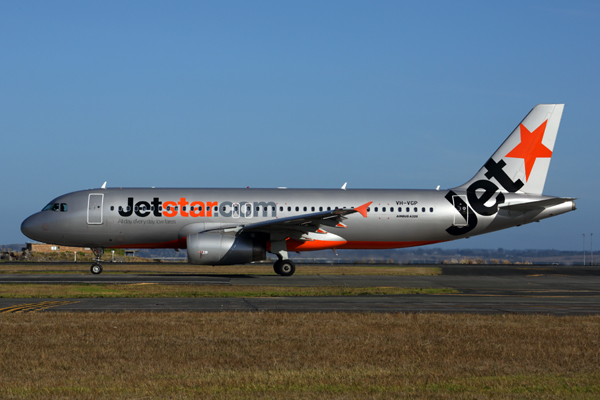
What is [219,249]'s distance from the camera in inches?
1116

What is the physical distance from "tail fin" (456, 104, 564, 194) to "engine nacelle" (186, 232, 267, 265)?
12661mm

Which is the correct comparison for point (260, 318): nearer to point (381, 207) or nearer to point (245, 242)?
point (245, 242)

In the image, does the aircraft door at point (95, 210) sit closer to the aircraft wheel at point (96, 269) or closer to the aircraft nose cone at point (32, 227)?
the aircraft wheel at point (96, 269)

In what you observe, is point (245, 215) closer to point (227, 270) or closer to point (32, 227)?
point (227, 270)

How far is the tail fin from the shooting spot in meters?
33.5

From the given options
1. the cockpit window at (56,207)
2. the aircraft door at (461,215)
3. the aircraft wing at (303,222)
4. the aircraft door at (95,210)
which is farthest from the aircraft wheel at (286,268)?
the cockpit window at (56,207)

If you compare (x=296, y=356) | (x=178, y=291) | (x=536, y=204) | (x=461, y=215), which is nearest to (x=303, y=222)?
(x=461, y=215)

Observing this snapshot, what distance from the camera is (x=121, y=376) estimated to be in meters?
8.20

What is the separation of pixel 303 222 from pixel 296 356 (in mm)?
19752

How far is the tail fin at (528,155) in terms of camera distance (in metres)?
33.5

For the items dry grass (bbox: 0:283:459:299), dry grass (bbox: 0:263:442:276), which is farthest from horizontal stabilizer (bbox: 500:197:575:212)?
dry grass (bbox: 0:283:459:299)

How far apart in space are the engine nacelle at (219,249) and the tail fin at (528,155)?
12661mm

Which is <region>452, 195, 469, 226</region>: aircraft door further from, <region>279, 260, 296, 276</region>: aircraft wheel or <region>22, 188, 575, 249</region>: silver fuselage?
<region>279, 260, 296, 276</region>: aircraft wheel

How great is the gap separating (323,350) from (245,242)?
62.5 ft
